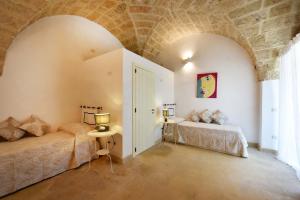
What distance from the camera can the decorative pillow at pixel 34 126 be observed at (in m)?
2.54

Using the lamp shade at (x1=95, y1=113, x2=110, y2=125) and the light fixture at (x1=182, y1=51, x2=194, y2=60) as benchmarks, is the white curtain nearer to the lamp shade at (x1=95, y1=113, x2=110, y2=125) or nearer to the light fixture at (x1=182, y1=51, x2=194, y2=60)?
the light fixture at (x1=182, y1=51, x2=194, y2=60)

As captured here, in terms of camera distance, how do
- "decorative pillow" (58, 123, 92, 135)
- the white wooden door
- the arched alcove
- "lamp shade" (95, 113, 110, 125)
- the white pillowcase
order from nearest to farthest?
"lamp shade" (95, 113, 110, 125), the arched alcove, "decorative pillow" (58, 123, 92, 135), the white wooden door, the white pillowcase

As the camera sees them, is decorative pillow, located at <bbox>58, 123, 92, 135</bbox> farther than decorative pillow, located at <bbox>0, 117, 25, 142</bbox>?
Yes

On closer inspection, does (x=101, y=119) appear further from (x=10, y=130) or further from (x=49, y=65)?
(x=49, y=65)

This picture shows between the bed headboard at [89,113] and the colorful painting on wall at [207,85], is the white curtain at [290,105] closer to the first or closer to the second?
the colorful painting on wall at [207,85]

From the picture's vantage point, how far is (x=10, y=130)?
2.39 metres

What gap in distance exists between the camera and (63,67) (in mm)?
3361

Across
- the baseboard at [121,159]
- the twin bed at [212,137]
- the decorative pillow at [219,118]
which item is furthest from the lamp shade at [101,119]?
the decorative pillow at [219,118]

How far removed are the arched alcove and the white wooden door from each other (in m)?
1.62

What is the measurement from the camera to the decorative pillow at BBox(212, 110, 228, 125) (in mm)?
3938

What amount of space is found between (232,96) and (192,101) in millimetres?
1191

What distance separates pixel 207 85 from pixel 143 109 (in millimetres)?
2382

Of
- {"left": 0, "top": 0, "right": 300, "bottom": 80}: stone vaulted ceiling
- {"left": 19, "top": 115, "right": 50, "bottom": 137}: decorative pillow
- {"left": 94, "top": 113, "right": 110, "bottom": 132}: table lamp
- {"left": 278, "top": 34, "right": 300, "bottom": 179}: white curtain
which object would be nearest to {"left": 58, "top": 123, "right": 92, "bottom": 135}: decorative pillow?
{"left": 19, "top": 115, "right": 50, "bottom": 137}: decorative pillow

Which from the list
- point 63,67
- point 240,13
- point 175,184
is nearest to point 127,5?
point 63,67
